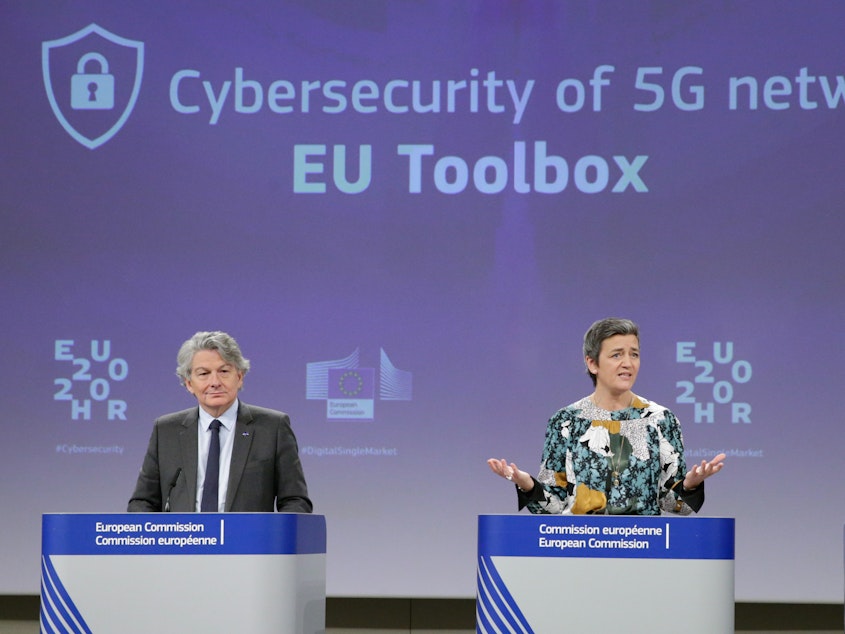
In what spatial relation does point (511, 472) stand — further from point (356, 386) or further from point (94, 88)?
point (94, 88)

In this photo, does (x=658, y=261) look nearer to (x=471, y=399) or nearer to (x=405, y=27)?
(x=471, y=399)

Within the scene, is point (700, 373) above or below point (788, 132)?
below

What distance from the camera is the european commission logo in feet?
20.2

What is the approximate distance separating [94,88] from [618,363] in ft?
12.6

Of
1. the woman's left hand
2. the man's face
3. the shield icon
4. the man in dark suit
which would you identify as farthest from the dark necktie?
the shield icon

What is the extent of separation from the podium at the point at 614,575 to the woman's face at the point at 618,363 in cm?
52

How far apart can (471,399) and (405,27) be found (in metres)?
1.91

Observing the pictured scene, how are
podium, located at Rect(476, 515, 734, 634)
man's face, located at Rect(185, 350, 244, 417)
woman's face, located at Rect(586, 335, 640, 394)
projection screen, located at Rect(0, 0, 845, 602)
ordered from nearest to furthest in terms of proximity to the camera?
podium, located at Rect(476, 515, 734, 634)
woman's face, located at Rect(586, 335, 640, 394)
man's face, located at Rect(185, 350, 244, 417)
projection screen, located at Rect(0, 0, 845, 602)

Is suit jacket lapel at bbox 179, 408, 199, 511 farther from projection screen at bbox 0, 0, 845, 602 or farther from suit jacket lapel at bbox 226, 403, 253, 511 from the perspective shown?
projection screen at bbox 0, 0, 845, 602

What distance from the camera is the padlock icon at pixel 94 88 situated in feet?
20.8

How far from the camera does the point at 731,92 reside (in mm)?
6090

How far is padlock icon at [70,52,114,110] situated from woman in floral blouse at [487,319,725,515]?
12.0 ft

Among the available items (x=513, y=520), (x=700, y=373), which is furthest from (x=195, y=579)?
(x=700, y=373)

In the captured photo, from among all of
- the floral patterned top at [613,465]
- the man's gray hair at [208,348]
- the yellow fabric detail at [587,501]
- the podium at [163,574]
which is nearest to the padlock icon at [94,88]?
the man's gray hair at [208,348]
